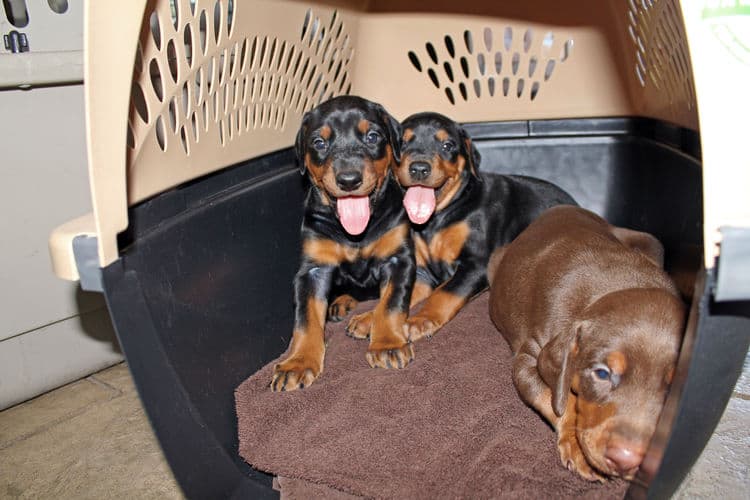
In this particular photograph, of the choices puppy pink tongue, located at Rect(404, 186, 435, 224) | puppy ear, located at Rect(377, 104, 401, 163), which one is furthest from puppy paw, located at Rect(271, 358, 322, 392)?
puppy ear, located at Rect(377, 104, 401, 163)

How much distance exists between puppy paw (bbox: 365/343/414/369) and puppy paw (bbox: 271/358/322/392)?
257mm

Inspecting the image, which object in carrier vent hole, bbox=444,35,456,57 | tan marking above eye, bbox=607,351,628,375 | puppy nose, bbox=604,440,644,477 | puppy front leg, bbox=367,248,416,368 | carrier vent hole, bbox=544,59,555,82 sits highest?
carrier vent hole, bbox=444,35,456,57

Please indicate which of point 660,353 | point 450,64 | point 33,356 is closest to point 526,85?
point 450,64

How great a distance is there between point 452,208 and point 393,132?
2.15 ft

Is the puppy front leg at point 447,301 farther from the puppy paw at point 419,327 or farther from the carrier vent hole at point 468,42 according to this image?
the carrier vent hole at point 468,42

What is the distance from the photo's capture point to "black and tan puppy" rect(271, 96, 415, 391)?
328 centimetres

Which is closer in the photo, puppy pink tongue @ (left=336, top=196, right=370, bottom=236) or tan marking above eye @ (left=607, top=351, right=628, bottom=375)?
tan marking above eye @ (left=607, top=351, right=628, bottom=375)

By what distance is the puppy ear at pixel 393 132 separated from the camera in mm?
3633

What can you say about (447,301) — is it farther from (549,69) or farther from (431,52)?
(549,69)

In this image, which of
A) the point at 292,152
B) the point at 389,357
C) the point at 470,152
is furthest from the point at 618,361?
the point at 292,152

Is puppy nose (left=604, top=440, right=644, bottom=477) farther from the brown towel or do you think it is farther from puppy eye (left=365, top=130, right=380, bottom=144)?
puppy eye (left=365, top=130, right=380, bottom=144)

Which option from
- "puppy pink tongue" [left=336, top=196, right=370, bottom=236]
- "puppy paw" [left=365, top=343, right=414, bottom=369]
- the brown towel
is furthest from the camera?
"puppy pink tongue" [left=336, top=196, right=370, bottom=236]

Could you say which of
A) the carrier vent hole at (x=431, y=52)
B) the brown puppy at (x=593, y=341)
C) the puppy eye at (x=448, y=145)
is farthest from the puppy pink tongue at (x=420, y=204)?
the carrier vent hole at (x=431, y=52)

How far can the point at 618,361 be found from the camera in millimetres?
2061
